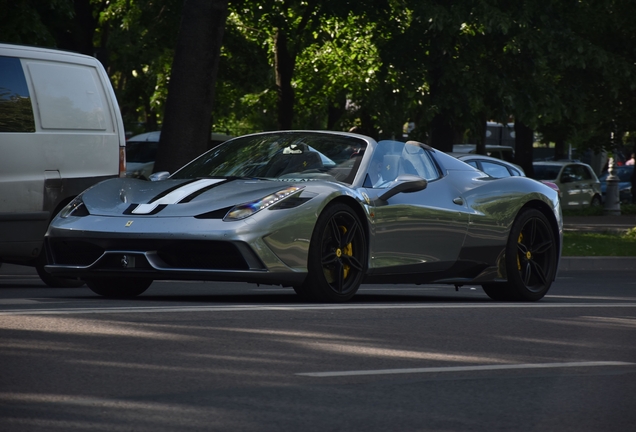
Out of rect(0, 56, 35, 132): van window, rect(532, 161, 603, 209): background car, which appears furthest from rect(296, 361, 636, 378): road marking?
rect(532, 161, 603, 209): background car

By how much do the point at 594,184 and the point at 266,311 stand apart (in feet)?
107

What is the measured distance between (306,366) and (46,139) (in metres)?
5.02

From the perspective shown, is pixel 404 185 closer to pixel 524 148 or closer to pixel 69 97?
pixel 69 97

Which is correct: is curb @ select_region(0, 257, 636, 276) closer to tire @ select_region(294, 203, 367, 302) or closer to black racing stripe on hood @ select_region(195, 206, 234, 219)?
tire @ select_region(294, 203, 367, 302)

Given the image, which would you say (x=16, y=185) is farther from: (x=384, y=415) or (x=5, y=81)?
(x=384, y=415)

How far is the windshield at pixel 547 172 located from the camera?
125 ft

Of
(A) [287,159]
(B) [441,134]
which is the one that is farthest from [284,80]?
(A) [287,159]

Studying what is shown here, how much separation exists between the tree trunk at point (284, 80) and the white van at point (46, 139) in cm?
2050

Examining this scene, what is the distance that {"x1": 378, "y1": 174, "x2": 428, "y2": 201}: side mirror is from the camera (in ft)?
29.8

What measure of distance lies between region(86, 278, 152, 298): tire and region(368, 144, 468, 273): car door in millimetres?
1692

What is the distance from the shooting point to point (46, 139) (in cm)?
1016

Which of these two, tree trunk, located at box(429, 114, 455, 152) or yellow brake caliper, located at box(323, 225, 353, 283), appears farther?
tree trunk, located at box(429, 114, 455, 152)

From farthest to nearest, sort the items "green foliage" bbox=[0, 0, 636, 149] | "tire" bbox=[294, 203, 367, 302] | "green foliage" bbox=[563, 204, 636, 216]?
"green foliage" bbox=[563, 204, 636, 216], "green foliage" bbox=[0, 0, 636, 149], "tire" bbox=[294, 203, 367, 302]

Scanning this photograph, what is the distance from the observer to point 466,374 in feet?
19.1
